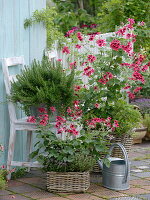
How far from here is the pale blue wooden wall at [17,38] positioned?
5.39 metres

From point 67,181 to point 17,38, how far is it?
5.91 feet

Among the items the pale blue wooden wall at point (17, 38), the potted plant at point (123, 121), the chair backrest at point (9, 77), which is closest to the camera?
the chair backrest at point (9, 77)

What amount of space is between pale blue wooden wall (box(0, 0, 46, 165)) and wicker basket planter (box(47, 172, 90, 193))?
2.65ft

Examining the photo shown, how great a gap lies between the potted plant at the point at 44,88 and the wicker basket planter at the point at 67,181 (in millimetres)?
742

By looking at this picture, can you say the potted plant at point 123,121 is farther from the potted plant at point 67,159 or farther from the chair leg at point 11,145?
the chair leg at point 11,145

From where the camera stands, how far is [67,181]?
192 inches

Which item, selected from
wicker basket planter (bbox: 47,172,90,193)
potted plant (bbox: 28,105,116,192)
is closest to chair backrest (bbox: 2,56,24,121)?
potted plant (bbox: 28,105,116,192)

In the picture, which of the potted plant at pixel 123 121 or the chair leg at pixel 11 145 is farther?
the potted plant at pixel 123 121

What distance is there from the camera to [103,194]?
192 inches

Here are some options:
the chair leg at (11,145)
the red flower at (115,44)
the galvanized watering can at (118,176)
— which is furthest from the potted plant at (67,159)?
the red flower at (115,44)

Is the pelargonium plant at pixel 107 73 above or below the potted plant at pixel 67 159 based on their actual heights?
above

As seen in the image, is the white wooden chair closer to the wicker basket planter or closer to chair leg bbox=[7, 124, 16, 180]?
chair leg bbox=[7, 124, 16, 180]

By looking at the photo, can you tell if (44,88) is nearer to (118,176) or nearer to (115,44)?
(115,44)

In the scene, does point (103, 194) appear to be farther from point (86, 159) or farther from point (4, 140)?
point (4, 140)
